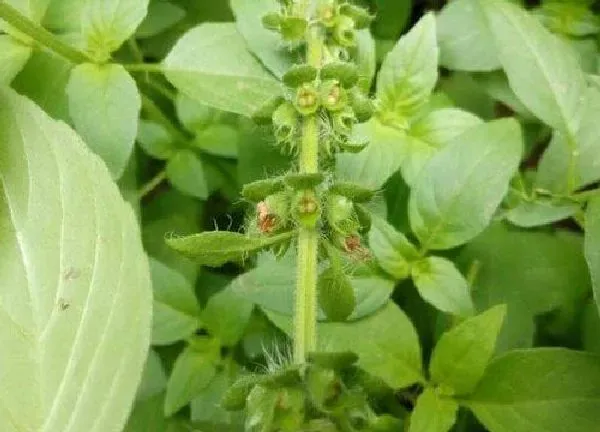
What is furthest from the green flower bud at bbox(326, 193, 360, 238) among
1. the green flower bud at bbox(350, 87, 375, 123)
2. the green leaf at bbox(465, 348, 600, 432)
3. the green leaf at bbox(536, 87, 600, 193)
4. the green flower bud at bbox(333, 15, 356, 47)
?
the green leaf at bbox(536, 87, 600, 193)

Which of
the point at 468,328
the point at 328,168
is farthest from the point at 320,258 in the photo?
the point at 468,328

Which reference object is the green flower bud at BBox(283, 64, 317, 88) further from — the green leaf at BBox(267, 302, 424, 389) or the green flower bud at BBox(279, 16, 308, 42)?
the green leaf at BBox(267, 302, 424, 389)

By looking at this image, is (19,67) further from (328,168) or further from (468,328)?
(468,328)

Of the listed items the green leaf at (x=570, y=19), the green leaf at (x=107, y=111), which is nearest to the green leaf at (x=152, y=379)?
the green leaf at (x=107, y=111)

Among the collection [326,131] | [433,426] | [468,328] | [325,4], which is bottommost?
[433,426]

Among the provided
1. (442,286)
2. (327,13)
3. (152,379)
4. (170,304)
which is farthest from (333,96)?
(152,379)

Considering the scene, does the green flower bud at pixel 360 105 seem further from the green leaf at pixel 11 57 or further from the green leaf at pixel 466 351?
the green leaf at pixel 11 57
